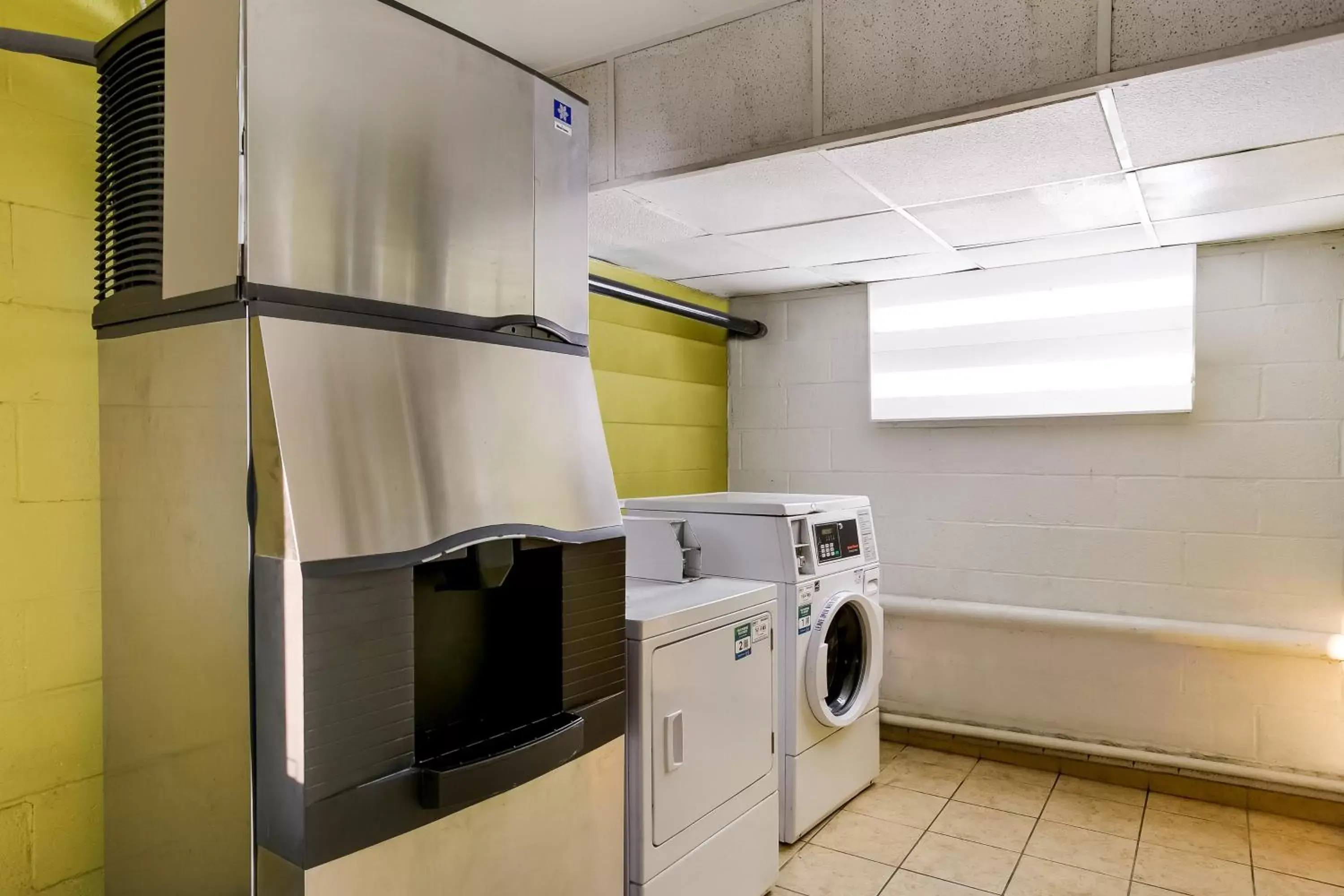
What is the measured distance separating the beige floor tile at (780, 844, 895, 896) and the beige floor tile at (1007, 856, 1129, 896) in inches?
15.8

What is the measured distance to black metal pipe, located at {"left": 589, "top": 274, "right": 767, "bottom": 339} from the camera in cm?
324

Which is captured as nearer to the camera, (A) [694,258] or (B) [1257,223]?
(B) [1257,223]

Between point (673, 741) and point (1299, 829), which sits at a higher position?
point (673, 741)

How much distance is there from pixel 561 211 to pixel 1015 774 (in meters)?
3.06

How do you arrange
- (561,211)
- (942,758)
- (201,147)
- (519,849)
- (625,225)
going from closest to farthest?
(201,147) → (519,849) → (561,211) → (625,225) → (942,758)

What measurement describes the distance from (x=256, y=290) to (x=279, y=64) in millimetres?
370

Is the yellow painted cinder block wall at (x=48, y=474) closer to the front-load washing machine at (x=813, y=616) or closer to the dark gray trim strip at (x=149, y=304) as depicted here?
the dark gray trim strip at (x=149, y=304)

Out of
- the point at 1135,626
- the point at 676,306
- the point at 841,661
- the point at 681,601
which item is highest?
the point at 676,306

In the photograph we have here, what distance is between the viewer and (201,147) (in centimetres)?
134

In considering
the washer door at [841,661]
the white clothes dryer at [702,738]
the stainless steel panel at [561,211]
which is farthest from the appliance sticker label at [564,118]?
the washer door at [841,661]

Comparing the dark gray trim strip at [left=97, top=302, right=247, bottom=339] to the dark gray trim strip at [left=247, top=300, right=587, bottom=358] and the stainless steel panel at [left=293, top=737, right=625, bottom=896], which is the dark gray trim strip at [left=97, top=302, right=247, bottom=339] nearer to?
the dark gray trim strip at [left=247, top=300, right=587, bottom=358]

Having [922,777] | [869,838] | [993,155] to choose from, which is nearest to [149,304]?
[993,155]

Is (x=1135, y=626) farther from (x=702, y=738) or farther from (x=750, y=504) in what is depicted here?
(x=702, y=738)

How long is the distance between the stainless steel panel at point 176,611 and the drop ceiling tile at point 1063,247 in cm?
289
